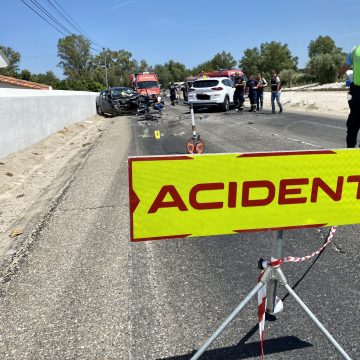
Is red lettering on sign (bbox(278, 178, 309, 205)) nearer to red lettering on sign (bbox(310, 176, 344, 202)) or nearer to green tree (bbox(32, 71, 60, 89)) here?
red lettering on sign (bbox(310, 176, 344, 202))

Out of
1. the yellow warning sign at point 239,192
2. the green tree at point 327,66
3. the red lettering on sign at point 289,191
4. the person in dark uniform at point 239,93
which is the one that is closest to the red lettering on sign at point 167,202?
the yellow warning sign at point 239,192

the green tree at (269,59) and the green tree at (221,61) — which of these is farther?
the green tree at (221,61)

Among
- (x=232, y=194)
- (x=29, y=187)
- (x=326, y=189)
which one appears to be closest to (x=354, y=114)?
(x=326, y=189)

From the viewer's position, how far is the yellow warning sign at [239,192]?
204 cm

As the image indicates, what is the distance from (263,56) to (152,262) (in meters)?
112

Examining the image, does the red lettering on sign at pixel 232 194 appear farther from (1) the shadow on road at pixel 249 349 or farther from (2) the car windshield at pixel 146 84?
(2) the car windshield at pixel 146 84

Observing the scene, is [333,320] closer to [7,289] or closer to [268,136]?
[7,289]

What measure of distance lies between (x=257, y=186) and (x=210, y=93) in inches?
793

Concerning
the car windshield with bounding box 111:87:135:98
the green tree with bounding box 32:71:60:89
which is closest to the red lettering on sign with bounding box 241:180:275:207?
the car windshield with bounding box 111:87:135:98

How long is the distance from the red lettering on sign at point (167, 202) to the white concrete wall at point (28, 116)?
8.50 m

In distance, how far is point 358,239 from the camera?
416 centimetres

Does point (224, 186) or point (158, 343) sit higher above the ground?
point (224, 186)

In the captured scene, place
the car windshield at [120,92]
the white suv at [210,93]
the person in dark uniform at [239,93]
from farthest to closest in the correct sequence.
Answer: the car windshield at [120,92], the person in dark uniform at [239,93], the white suv at [210,93]

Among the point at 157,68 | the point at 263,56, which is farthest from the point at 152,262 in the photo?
the point at 157,68
